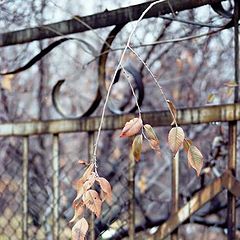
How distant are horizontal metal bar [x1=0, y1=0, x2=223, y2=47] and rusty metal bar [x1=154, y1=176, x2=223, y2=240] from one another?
0.44 meters

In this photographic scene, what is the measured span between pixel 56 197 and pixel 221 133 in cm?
106

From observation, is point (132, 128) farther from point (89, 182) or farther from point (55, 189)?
point (55, 189)

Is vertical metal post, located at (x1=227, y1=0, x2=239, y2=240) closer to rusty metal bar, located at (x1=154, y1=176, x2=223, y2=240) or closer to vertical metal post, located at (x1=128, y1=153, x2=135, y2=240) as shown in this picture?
rusty metal bar, located at (x1=154, y1=176, x2=223, y2=240)

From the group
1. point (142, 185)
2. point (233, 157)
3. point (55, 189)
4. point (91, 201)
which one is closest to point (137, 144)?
point (91, 201)

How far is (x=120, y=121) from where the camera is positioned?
4.61 ft

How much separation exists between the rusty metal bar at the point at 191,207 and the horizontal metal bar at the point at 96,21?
437 mm

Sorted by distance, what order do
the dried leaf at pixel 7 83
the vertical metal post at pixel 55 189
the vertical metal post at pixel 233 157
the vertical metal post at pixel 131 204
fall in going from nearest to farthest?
the vertical metal post at pixel 233 157 < the vertical metal post at pixel 131 204 < the vertical metal post at pixel 55 189 < the dried leaf at pixel 7 83

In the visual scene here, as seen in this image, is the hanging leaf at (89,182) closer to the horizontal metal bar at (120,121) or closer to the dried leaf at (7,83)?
the horizontal metal bar at (120,121)

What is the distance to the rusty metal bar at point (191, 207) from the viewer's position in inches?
49.5

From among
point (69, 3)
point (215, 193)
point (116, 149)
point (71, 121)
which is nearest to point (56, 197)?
point (71, 121)

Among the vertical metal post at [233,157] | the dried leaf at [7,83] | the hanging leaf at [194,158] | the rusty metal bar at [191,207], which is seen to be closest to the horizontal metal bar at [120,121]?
the vertical metal post at [233,157]

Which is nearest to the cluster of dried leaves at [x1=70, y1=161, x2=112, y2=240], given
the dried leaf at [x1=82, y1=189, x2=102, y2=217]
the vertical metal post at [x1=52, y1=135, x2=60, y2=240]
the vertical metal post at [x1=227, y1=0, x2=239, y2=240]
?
the dried leaf at [x1=82, y1=189, x2=102, y2=217]

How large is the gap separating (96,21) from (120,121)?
0.29 m

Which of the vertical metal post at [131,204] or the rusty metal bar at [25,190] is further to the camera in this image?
the rusty metal bar at [25,190]
